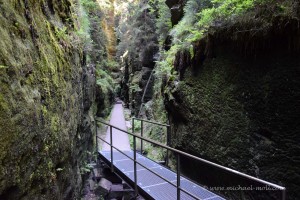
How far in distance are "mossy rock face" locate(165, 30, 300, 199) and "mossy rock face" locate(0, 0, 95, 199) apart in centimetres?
271

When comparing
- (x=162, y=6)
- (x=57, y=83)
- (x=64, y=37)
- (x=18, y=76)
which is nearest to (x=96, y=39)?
(x=162, y=6)

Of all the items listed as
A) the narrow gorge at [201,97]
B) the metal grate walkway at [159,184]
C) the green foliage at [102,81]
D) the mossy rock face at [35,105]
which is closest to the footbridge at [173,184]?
the metal grate walkway at [159,184]

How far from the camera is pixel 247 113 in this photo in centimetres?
414

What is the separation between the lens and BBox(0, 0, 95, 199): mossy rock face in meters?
2.31

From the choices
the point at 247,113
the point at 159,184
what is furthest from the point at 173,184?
the point at 247,113

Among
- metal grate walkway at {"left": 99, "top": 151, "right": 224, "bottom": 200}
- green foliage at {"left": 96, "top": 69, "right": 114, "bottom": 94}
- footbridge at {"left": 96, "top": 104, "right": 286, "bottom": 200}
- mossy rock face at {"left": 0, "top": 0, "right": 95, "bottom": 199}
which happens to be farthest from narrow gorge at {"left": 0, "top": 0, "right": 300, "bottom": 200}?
green foliage at {"left": 96, "top": 69, "right": 114, "bottom": 94}

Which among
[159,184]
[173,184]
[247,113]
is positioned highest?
[247,113]

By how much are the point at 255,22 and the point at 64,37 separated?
3.50m

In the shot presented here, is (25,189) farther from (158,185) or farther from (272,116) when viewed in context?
(272,116)

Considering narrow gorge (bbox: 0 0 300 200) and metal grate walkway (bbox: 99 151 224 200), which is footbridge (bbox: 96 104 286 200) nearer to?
metal grate walkway (bbox: 99 151 224 200)

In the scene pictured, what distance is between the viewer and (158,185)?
4988mm

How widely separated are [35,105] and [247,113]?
3255 millimetres

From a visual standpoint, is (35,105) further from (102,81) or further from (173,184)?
(102,81)

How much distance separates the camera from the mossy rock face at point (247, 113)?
344 centimetres
